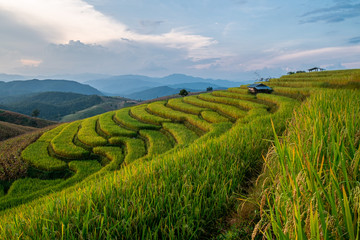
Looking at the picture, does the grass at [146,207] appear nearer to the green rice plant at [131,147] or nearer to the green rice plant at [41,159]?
the green rice plant at [131,147]

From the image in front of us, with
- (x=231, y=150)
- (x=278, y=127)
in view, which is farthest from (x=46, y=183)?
(x=278, y=127)

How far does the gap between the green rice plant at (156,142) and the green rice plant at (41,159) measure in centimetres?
488

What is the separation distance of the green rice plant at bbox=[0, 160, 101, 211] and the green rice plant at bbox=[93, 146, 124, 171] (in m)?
0.74

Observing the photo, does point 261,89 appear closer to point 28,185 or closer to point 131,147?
point 131,147

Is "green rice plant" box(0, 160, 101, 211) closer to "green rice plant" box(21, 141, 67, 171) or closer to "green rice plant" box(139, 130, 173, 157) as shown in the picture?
"green rice plant" box(21, 141, 67, 171)

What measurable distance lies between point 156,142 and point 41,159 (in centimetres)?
668

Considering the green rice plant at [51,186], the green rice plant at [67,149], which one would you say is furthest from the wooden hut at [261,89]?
the green rice plant at [67,149]

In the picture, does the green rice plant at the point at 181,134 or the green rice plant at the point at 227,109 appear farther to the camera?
the green rice plant at the point at 227,109

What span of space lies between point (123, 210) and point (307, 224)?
2239mm

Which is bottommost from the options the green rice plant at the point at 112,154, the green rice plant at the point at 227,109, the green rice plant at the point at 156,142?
the green rice plant at the point at 112,154

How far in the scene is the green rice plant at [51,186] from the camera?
7.64m

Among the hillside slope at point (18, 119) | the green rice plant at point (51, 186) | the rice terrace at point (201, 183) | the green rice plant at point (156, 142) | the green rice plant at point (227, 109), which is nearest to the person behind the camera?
the rice terrace at point (201, 183)

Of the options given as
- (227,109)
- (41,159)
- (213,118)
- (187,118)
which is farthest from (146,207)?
(227,109)

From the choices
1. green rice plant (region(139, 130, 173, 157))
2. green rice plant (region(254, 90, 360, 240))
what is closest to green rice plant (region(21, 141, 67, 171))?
green rice plant (region(139, 130, 173, 157))
